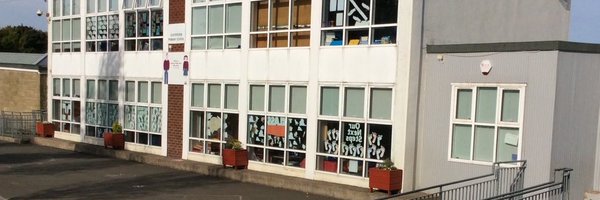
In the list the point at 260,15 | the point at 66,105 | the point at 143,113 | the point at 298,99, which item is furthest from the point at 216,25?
the point at 66,105

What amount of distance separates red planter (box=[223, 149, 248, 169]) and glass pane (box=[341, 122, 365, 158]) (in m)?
3.02

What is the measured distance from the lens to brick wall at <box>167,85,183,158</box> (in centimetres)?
1727

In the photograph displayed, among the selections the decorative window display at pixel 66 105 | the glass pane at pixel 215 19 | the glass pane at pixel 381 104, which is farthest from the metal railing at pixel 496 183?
the decorative window display at pixel 66 105

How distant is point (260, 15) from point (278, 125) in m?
2.81

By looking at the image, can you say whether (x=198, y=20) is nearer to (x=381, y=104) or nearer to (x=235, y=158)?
(x=235, y=158)

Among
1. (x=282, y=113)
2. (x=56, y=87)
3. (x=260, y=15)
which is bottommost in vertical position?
(x=282, y=113)

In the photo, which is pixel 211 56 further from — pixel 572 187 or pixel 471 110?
pixel 572 187

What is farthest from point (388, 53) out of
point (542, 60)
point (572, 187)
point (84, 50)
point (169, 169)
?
point (84, 50)

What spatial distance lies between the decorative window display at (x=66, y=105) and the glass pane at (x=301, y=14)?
33.6 feet

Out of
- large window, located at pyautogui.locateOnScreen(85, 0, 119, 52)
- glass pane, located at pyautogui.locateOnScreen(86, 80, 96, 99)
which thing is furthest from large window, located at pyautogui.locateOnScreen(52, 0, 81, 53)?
glass pane, located at pyautogui.locateOnScreen(86, 80, 96, 99)

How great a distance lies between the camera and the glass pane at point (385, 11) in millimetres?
12414

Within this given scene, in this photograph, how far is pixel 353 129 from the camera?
42.8 ft

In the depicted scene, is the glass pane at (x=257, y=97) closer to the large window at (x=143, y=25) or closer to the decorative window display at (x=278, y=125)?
the decorative window display at (x=278, y=125)

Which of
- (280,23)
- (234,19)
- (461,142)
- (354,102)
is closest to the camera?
(461,142)
